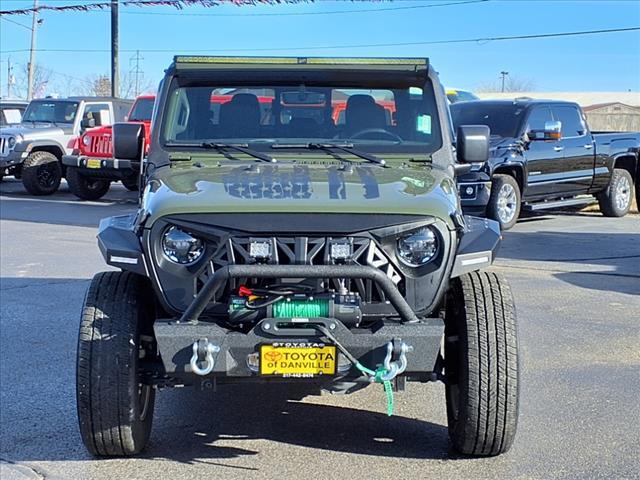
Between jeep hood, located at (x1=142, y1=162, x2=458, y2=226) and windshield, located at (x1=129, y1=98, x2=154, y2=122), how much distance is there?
12798mm

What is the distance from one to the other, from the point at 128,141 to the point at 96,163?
10.3 m

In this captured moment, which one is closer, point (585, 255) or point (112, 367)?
point (112, 367)

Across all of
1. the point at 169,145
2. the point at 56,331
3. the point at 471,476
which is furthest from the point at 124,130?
the point at 471,476

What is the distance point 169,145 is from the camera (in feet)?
16.8

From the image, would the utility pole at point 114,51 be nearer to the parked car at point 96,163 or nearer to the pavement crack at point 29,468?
the parked car at point 96,163

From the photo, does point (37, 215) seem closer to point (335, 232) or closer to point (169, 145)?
point (169, 145)

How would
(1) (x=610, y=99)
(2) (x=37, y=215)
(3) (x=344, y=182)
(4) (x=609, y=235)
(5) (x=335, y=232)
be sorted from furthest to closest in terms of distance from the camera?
(1) (x=610, y=99) < (2) (x=37, y=215) < (4) (x=609, y=235) < (3) (x=344, y=182) < (5) (x=335, y=232)

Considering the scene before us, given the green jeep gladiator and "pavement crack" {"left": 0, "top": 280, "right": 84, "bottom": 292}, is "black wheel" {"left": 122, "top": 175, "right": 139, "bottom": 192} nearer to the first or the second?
"pavement crack" {"left": 0, "top": 280, "right": 84, "bottom": 292}

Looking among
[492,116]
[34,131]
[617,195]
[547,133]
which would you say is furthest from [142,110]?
[617,195]

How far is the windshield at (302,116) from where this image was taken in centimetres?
516

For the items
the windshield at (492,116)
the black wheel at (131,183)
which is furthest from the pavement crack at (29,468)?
the black wheel at (131,183)

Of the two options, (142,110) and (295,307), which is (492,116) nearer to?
(142,110)

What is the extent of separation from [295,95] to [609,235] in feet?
28.3

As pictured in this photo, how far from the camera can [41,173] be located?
18.1 meters
